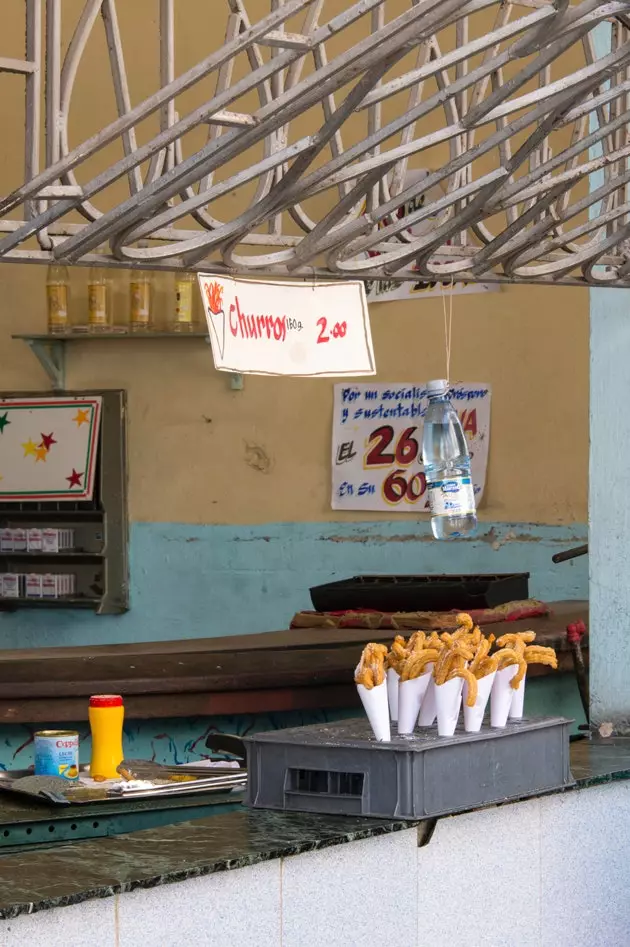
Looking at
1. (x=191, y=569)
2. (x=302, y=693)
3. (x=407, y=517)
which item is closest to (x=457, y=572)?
(x=407, y=517)

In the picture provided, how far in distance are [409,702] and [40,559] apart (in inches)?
176

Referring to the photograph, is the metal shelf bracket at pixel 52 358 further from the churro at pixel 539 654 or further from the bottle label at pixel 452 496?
the churro at pixel 539 654

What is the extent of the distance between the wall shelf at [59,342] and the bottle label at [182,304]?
188 mm

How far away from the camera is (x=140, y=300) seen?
6.15 metres

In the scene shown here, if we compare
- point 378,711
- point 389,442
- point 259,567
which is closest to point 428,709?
point 378,711

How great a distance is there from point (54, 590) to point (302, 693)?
2.81m

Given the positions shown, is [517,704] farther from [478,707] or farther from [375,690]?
[375,690]

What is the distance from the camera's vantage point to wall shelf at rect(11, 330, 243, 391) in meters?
6.36

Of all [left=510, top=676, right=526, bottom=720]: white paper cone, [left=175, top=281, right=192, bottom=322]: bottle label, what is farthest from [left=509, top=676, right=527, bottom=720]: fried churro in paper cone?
[left=175, top=281, right=192, bottom=322]: bottle label

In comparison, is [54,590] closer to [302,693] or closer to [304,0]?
[302,693]

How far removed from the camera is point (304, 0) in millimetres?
1812

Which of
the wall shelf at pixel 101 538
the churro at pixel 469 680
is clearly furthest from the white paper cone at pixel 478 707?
the wall shelf at pixel 101 538

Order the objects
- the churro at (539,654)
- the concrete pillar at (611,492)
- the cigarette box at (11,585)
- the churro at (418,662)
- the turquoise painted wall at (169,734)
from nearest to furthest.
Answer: the churro at (418,662)
the churro at (539,654)
the concrete pillar at (611,492)
the turquoise painted wall at (169,734)
the cigarette box at (11,585)

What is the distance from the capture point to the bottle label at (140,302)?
6.15 metres
